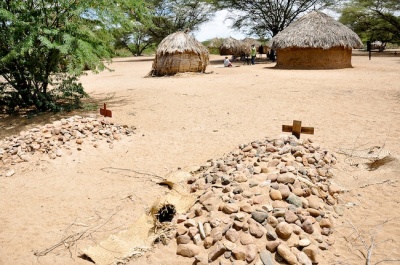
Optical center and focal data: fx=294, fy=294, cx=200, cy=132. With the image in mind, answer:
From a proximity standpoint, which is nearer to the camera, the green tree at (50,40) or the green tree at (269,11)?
the green tree at (50,40)

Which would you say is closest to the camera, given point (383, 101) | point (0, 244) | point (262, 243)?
point (262, 243)

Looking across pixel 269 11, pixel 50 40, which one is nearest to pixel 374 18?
pixel 269 11

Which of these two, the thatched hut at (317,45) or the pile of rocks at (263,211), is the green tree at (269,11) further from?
the pile of rocks at (263,211)

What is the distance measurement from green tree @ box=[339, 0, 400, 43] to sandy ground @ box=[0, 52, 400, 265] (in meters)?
19.8

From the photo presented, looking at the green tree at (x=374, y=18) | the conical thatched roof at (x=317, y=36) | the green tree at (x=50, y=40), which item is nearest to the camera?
the green tree at (x=50, y=40)

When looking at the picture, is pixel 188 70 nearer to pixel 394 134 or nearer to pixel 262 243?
pixel 394 134

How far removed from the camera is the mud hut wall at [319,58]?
15117mm

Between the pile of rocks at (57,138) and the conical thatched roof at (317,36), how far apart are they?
39.0 ft

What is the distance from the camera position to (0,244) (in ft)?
9.77

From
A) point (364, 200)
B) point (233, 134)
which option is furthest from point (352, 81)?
point (364, 200)

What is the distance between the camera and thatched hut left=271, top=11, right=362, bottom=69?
48.5 ft

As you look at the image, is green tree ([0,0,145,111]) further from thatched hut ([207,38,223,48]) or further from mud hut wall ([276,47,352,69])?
thatched hut ([207,38,223,48])

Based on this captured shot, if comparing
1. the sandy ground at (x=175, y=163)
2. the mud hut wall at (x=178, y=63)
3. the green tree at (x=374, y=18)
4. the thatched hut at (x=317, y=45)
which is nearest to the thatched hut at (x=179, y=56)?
the mud hut wall at (x=178, y=63)

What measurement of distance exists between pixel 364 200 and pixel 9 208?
13.9ft
